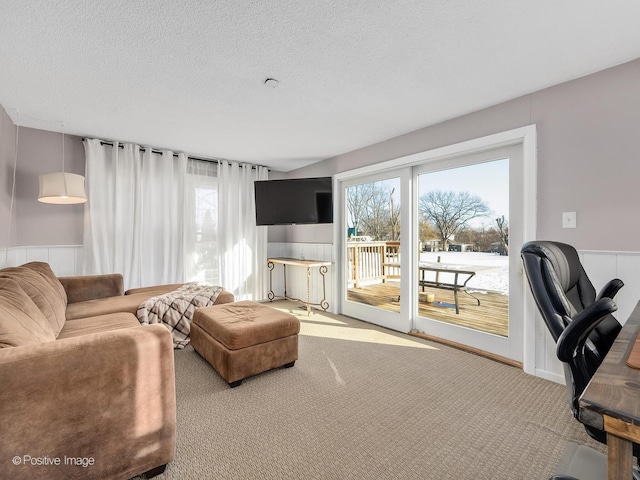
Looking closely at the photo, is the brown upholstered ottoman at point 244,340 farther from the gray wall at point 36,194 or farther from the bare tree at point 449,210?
the gray wall at point 36,194

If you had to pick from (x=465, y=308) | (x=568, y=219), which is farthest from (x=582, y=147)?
(x=465, y=308)

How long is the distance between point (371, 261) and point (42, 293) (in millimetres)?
3216

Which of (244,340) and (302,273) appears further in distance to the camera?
(302,273)

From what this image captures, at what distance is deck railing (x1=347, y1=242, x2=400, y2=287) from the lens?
11.9 feet

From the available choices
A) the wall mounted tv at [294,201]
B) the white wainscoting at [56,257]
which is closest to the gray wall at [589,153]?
the wall mounted tv at [294,201]

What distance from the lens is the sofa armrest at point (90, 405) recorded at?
1.09 meters

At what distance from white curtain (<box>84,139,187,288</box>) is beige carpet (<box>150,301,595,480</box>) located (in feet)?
5.45

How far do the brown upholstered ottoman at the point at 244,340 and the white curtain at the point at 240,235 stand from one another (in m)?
1.88

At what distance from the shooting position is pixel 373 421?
1808 millimetres

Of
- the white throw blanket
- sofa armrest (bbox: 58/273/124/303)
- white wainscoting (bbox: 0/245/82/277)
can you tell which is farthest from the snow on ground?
white wainscoting (bbox: 0/245/82/277)

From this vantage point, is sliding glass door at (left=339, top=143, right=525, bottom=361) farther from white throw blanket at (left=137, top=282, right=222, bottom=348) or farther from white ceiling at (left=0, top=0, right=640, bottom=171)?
white throw blanket at (left=137, top=282, right=222, bottom=348)

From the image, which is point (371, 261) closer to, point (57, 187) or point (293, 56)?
point (293, 56)

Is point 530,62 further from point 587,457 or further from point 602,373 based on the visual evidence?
point 587,457

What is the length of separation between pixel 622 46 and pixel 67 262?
17.3 feet
